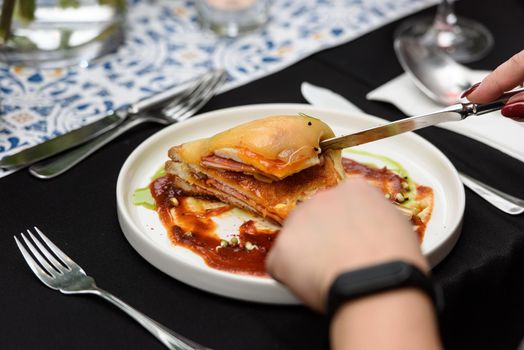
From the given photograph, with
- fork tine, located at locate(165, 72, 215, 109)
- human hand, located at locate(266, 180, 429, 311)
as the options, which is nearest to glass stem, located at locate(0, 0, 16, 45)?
fork tine, located at locate(165, 72, 215, 109)

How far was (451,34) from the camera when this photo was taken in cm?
174

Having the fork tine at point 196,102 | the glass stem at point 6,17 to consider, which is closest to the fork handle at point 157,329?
the fork tine at point 196,102

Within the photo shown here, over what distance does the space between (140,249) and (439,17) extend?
3.69ft

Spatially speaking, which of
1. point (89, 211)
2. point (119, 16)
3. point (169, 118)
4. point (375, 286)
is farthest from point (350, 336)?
point (119, 16)

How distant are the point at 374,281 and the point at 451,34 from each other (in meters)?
1.21

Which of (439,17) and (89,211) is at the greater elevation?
(439,17)

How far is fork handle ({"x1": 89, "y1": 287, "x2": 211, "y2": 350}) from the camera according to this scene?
0.83 meters

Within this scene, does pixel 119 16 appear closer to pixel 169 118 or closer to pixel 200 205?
pixel 169 118

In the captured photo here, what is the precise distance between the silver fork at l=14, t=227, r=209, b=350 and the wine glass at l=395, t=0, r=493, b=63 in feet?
3.61

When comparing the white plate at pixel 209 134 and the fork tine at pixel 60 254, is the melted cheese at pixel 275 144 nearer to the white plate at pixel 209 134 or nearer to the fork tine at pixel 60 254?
the white plate at pixel 209 134

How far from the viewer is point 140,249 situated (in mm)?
976

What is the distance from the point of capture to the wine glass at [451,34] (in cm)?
168

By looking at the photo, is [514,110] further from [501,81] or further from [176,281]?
[176,281]

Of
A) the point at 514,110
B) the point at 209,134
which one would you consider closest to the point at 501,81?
the point at 514,110
